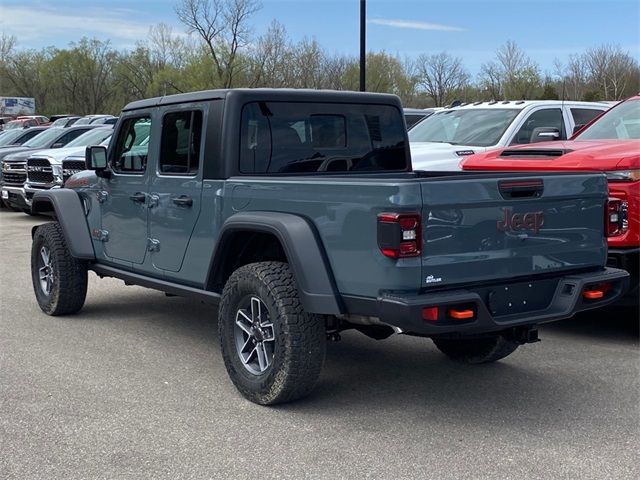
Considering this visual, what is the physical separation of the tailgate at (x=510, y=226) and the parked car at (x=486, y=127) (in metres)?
4.23

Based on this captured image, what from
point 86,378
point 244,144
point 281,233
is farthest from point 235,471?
point 244,144

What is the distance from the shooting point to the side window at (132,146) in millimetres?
6200

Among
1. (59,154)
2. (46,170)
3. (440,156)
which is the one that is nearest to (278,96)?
(440,156)

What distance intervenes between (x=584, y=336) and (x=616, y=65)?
1323 inches

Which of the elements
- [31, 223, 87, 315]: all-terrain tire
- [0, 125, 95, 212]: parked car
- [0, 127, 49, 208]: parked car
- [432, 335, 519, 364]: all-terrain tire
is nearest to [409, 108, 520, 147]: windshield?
[432, 335, 519, 364]: all-terrain tire

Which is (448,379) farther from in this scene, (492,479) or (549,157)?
(549,157)

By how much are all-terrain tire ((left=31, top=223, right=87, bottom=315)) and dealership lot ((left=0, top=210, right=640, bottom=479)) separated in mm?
326

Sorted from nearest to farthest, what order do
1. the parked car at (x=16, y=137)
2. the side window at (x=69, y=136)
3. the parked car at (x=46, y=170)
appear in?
1. the parked car at (x=46, y=170)
2. the side window at (x=69, y=136)
3. the parked car at (x=16, y=137)

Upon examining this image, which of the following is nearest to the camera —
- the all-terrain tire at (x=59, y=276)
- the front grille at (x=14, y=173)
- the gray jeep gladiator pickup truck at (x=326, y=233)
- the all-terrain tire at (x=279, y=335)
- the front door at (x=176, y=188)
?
the gray jeep gladiator pickup truck at (x=326, y=233)

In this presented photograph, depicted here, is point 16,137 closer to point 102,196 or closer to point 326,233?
point 102,196

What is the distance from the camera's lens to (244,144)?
5.28 m

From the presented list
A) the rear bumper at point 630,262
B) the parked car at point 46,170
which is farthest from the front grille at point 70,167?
the rear bumper at point 630,262

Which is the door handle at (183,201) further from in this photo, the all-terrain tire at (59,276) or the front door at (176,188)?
the all-terrain tire at (59,276)

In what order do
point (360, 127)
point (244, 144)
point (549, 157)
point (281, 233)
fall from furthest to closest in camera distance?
point (549, 157), point (360, 127), point (244, 144), point (281, 233)
